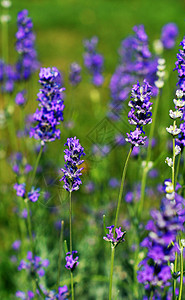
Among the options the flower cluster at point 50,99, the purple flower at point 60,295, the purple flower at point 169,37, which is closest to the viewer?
the flower cluster at point 50,99

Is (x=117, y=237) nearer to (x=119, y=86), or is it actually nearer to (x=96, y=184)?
(x=96, y=184)

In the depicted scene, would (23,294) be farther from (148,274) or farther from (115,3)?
(115,3)

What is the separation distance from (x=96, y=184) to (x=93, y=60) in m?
1.22

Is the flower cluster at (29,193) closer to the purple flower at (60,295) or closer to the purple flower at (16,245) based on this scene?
the purple flower at (60,295)

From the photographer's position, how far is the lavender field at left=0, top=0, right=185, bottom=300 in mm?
1512

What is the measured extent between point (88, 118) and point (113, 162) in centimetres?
179

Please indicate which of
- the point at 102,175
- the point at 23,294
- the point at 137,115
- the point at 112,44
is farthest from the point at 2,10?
the point at 137,115

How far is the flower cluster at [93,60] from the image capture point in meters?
3.80

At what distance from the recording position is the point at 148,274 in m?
1.38

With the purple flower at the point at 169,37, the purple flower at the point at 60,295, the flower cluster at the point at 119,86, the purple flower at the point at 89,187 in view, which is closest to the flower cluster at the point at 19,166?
the purple flower at the point at 89,187

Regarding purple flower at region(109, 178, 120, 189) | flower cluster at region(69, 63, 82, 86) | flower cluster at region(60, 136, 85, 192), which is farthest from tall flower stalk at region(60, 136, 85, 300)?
purple flower at region(109, 178, 120, 189)

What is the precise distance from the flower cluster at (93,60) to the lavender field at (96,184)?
0.03 ft

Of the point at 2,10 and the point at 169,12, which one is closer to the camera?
the point at 2,10

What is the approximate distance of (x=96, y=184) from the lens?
11.6 ft
